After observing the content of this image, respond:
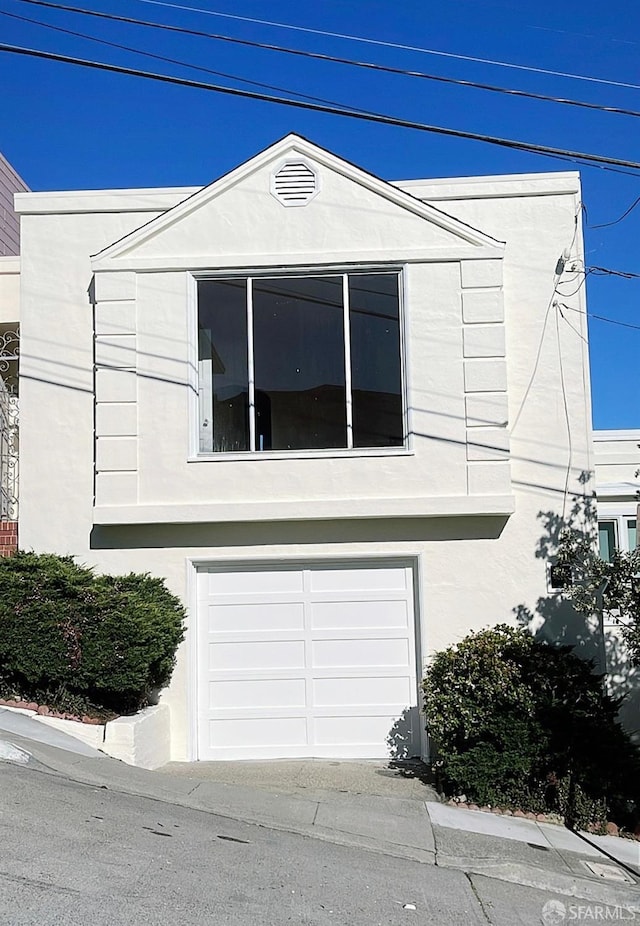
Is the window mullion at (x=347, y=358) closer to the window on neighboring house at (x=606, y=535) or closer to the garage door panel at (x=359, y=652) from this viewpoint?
the garage door panel at (x=359, y=652)

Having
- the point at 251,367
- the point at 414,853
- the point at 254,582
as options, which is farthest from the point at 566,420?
the point at 414,853

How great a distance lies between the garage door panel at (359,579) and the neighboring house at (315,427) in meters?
0.03

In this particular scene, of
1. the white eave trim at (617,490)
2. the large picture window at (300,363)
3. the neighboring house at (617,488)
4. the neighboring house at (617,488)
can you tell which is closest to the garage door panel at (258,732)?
the large picture window at (300,363)

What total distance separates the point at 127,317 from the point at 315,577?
3.78m

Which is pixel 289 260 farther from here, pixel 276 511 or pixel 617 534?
pixel 617 534

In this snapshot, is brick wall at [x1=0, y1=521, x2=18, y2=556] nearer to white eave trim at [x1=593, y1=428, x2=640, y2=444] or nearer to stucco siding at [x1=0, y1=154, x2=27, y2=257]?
stucco siding at [x1=0, y1=154, x2=27, y2=257]

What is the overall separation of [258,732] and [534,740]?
11.2 ft

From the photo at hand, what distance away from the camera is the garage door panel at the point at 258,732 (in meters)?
10.7

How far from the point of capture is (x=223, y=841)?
6719mm

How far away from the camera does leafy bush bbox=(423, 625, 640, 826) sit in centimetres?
855

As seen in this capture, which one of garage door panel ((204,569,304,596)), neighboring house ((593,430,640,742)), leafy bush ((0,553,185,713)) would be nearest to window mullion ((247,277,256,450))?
garage door panel ((204,569,304,596))

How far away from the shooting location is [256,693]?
10.8 meters

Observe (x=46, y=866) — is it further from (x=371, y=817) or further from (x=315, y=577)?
(x=315, y=577)

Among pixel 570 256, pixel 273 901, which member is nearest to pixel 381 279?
pixel 570 256
